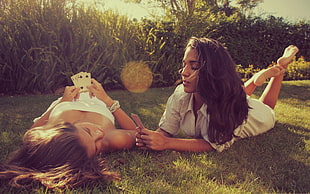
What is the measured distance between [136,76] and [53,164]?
217 inches

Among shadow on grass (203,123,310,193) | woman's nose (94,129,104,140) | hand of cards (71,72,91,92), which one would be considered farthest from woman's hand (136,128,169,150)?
hand of cards (71,72,91,92)

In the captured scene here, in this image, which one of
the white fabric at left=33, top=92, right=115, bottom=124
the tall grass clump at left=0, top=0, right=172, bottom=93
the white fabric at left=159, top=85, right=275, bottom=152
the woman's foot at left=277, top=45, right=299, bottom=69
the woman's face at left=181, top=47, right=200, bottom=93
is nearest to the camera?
the woman's face at left=181, top=47, right=200, bottom=93

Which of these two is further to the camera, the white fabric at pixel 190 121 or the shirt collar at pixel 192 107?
the white fabric at pixel 190 121

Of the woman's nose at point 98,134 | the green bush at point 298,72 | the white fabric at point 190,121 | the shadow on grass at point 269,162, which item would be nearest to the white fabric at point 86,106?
the white fabric at point 190,121

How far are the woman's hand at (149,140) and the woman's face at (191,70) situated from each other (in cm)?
57

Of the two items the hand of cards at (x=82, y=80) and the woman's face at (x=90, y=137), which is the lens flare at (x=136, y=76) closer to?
the hand of cards at (x=82, y=80)

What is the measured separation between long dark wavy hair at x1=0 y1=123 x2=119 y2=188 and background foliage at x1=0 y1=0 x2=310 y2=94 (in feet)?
15.4

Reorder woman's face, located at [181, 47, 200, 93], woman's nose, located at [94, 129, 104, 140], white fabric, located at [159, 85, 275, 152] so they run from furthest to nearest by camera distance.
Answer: white fabric, located at [159, 85, 275, 152] < woman's face, located at [181, 47, 200, 93] < woman's nose, located at [94, 129, 104, 140]

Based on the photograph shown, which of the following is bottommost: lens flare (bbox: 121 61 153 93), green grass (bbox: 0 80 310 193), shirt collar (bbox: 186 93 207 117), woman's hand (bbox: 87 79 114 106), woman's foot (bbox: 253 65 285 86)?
lens flare (bbox: 121 61 153 93)

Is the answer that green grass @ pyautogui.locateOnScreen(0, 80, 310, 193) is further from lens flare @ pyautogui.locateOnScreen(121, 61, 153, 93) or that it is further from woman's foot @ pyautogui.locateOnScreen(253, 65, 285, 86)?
lens flare @ pyautogui.locateOnScreen(121, 61, 153, 93)

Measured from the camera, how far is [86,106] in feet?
10.6

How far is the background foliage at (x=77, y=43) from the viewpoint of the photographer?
254 inches

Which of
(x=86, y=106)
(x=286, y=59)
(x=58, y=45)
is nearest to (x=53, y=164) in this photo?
(x=86, y=106)

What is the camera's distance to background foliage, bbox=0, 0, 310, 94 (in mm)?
6445
